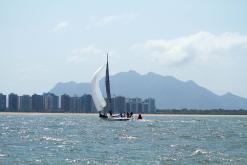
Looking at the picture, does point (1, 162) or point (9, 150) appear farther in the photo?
point (9, 150)

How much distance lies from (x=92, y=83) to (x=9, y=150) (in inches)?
3285

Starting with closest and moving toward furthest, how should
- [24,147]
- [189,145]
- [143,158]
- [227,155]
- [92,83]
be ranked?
[143,158]
[227,155]
[24,147]
[189,145]
[92,83]

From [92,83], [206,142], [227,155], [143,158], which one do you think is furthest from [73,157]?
[92,83]

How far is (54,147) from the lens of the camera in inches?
2160

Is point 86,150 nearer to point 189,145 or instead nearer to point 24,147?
point 24,147

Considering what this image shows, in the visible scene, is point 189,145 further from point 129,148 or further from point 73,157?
point 73,157

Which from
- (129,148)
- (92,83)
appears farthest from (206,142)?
(92,83)

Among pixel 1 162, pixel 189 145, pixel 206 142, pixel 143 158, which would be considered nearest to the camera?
pixel 1 162

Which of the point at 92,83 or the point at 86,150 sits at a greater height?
the point at 92,83

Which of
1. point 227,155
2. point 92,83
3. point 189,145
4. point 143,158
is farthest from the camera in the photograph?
point 92,83

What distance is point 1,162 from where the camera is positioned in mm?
43125

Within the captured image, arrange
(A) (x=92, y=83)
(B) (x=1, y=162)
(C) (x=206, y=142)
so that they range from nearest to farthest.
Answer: (B) (x=1, y=162), (C) (x=206, y=142), (A) (x=92, y=83)

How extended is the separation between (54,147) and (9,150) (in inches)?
183

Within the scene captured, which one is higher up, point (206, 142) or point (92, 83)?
point (92, 83)
